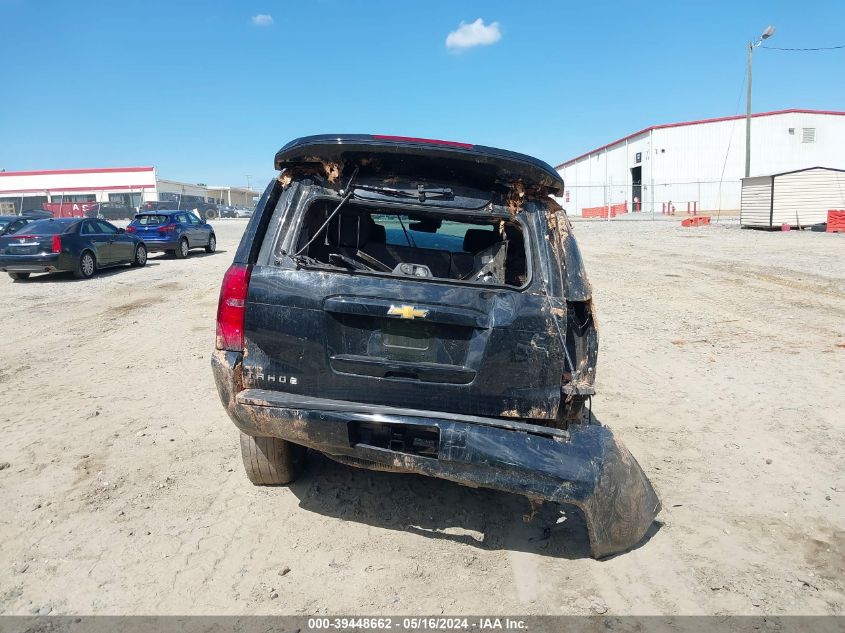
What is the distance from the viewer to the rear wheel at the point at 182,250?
2018cm

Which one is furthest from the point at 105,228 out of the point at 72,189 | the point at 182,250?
the point at 72,189

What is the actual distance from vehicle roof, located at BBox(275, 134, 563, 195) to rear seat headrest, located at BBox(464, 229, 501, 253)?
0.99 meters

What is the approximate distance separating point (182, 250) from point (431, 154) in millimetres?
19085

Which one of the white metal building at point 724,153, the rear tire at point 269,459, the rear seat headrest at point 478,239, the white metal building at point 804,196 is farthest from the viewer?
the white metal building at point 724,153

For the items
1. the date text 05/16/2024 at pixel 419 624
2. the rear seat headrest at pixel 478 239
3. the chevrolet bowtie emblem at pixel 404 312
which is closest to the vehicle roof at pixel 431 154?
the chevrolet bowtie emblem at pixel 404 312

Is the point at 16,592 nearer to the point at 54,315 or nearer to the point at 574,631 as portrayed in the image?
the point at 574,631

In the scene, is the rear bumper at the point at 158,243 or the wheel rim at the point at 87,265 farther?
the rear bumper at the point at 158,243

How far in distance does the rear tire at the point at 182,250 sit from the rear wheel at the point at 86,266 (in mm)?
5153

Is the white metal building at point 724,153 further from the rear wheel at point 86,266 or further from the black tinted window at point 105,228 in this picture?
the rear wheel at point 86,266

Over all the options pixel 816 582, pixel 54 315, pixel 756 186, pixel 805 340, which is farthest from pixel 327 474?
pixel 756 186

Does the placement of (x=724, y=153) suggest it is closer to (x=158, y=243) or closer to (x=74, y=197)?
(x=158, y=243)

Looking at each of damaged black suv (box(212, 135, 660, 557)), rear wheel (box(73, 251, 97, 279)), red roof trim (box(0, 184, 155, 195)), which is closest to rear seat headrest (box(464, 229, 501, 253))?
damaged black suv (box(212, 135, 660, 557))

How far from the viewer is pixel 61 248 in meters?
13.8

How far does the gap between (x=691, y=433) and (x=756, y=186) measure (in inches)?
1021
